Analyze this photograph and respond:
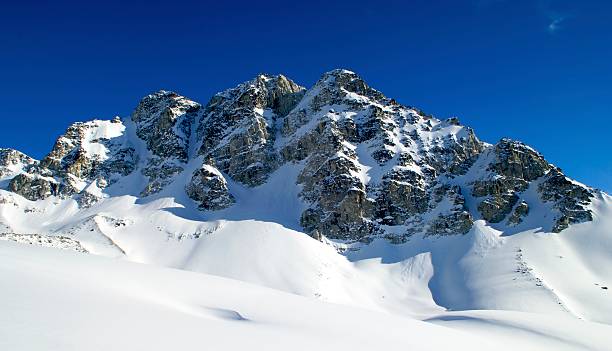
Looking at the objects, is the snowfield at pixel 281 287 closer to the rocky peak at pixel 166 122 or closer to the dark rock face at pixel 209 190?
the dark rock face at pixel 209 190

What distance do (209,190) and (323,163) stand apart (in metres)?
26.0

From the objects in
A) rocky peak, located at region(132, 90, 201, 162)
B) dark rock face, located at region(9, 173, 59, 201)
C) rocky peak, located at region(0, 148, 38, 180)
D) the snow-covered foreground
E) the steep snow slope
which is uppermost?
rocky peak, located at region(132, 90, 201, 162)

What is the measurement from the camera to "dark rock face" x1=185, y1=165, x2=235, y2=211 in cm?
10606

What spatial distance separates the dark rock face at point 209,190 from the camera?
106062mm

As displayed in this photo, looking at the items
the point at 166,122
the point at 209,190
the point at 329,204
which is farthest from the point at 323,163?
the point at 166,122

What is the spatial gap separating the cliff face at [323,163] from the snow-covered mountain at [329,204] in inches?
17.4

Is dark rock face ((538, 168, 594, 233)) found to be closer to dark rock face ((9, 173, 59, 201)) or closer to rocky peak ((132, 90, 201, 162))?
rocky peak ((132, 90, 201, 162))

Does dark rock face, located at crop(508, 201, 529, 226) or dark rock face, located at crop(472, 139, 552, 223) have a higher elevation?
dark rock face, located at crop(472, 139, 552, 223)

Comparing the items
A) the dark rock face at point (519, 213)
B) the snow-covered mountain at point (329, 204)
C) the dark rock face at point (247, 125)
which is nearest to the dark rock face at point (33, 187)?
the snow-covered mountain at point (329, 204)

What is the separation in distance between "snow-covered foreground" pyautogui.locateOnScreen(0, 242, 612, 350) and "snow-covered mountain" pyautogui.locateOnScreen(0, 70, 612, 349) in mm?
45531

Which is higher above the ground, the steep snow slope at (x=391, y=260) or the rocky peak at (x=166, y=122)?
the rocky peak at (x=166, y=122)

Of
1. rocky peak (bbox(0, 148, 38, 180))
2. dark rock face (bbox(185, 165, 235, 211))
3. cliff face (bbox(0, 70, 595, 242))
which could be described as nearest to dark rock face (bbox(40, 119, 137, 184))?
cliff face (bbox(0, 70, 595, 242))

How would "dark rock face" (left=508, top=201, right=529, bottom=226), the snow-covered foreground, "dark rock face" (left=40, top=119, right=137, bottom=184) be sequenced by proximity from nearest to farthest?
the snow-covered foreground → "dark rock face" (left=508, top=201, right=529, bottom=226) → "dark rock face" (left=40, top=119, right=137, bottom=184)

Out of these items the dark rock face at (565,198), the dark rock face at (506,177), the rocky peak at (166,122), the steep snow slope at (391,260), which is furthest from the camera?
the rocky peak at (166,122)
